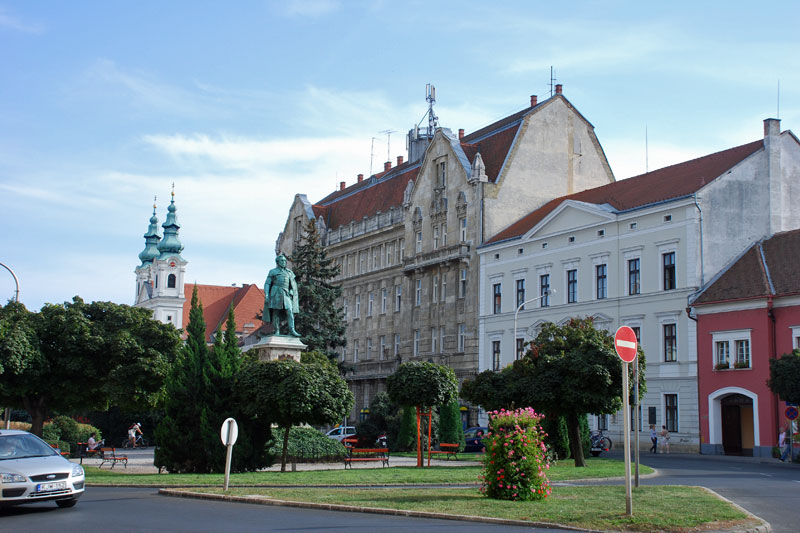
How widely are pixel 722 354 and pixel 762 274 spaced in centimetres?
430

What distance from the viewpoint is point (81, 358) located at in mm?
35156

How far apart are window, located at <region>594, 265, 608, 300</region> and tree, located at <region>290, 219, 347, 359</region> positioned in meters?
18.8

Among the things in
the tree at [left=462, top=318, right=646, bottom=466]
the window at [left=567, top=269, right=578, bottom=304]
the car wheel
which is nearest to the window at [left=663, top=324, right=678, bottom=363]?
the window at [left=567, top=269, right=578, bottom=304]

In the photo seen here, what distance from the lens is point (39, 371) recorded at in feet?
113

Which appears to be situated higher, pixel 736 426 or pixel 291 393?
pixel 291 393

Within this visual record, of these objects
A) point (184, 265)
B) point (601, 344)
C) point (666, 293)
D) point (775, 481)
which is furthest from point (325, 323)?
point (184, 265)

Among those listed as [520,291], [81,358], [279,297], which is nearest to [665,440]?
[520,291]

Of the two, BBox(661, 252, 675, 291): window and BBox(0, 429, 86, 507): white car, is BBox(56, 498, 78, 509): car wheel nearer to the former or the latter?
BBox(0, 429, 86, 507): white car

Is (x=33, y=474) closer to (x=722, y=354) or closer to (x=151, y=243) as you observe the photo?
(x=722, y=354)

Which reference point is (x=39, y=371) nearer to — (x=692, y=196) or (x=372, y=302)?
(x=692, y=196)

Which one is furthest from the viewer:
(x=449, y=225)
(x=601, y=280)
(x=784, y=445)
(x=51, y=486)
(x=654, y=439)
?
(x=449, y=225)

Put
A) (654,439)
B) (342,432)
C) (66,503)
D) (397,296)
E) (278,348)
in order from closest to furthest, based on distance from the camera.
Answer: (66,503)
(278,348)
(654,439)
(342,432)
(397,296)

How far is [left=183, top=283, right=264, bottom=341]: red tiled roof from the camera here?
122500 millimetres

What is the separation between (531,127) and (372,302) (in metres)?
21.6
